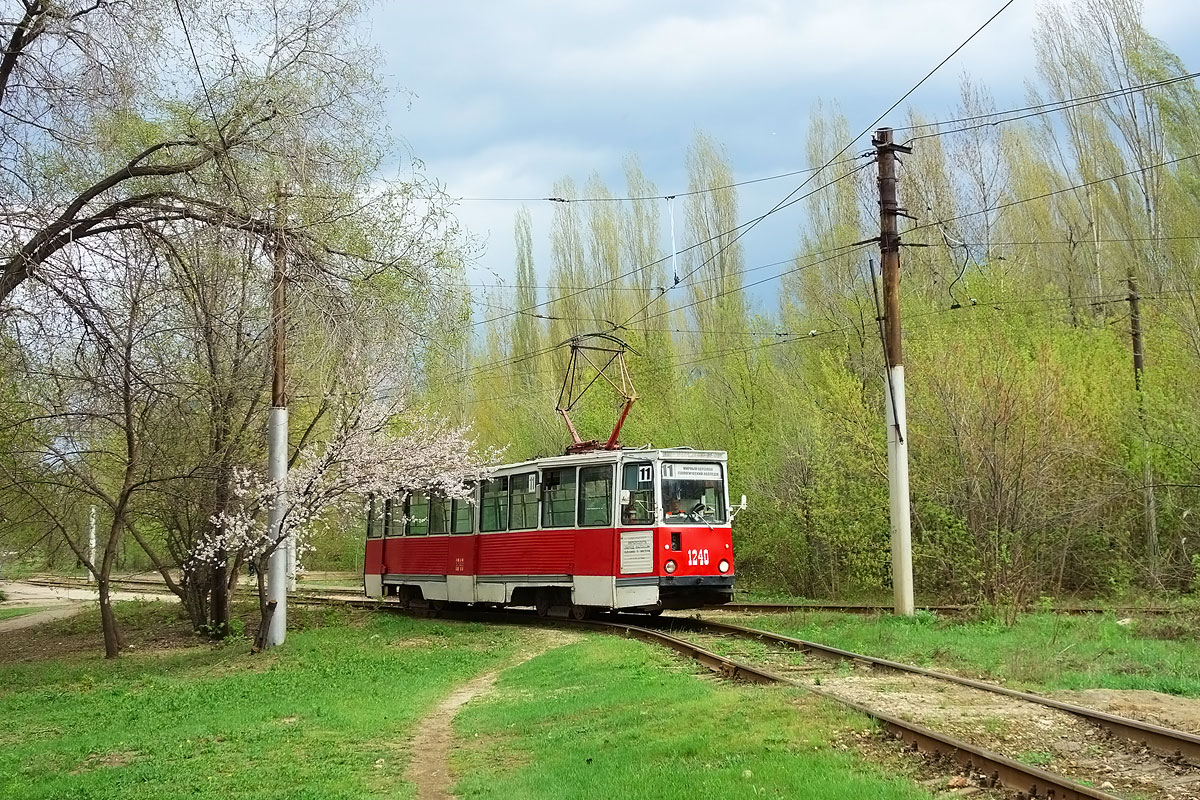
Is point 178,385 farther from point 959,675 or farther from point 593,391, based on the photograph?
point 593,391

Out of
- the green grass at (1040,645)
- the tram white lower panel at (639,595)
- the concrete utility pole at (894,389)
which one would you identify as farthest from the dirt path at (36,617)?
the concrete utility pole at (894,389)

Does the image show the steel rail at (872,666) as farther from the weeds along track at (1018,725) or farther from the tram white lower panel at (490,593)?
the tram white lower panel at (490,593)

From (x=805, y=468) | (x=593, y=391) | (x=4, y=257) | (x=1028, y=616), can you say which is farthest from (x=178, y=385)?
(x=593, y=391)

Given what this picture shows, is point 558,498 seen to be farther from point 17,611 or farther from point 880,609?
point 17,611

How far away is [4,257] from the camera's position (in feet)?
33.4

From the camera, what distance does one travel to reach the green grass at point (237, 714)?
8617mm

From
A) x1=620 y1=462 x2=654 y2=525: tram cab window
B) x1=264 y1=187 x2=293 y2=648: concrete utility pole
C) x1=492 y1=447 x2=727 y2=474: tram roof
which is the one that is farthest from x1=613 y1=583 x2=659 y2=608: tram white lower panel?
x1=264 y1=187 x2=293 y2=648: concrete utility pole

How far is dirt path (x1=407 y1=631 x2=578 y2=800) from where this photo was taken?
8.32 m

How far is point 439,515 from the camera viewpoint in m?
23.1

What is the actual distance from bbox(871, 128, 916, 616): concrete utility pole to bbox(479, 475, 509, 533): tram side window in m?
7.39

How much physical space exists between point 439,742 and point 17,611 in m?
27.7

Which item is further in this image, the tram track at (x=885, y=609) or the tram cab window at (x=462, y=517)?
the tram cab window at (x=462, y=517)

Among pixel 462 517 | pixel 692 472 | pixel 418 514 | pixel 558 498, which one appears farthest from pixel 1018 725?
pixel 418 514

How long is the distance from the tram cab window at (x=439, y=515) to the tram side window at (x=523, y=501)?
2.51 m
